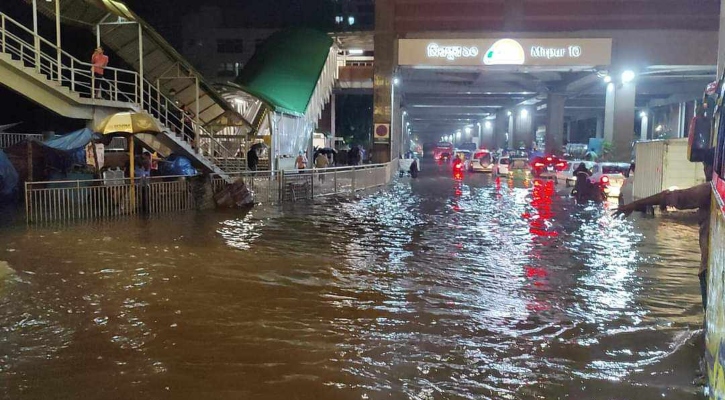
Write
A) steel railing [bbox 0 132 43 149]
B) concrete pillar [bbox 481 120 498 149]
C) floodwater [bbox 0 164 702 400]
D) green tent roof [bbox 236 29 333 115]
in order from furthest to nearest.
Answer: concrete pillar [bbox 481 120 498 149]
green tent roof [bbox 236 29 333 115]
steel railing [bbox 0 132 43 149]
floodwater [bbox 0 164 702 400]

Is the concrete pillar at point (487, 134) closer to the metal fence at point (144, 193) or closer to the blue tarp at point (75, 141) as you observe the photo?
the metal fence at point (144, 193)

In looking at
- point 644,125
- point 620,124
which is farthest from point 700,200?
point 644,125

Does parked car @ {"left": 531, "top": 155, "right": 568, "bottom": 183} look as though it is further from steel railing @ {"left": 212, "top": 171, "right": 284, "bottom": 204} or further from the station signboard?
steel railing @ {"left": 212, "top": 171, "right": 284, "bottom": 204}

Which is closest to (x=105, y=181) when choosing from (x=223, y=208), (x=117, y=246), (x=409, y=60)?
(x=223, y=208)

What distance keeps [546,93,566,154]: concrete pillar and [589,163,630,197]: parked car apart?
26.1 metres

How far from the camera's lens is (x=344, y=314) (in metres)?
7.61

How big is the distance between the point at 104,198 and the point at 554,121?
137 feet

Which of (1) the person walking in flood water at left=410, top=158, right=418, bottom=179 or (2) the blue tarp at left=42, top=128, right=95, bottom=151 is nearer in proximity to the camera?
(2) the blue tarp at left=42, top=128, right=95, bottom=151

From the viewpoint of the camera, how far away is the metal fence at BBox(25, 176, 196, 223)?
14.9m

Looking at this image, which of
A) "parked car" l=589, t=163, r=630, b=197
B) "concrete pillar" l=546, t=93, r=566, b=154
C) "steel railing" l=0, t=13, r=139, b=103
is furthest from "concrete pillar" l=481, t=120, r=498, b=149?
"steel railing" l=0, t=13, r=139, b=103

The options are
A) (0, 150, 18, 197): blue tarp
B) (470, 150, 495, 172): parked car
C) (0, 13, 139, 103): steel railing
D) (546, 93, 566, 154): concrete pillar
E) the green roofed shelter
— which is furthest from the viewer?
(546, 93, 566, 154): concrete pillar

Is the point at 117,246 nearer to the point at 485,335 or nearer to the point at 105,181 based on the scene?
the point at 105,181

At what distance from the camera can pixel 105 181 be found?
641 inches

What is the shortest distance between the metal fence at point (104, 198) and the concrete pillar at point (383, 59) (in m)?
16.3
